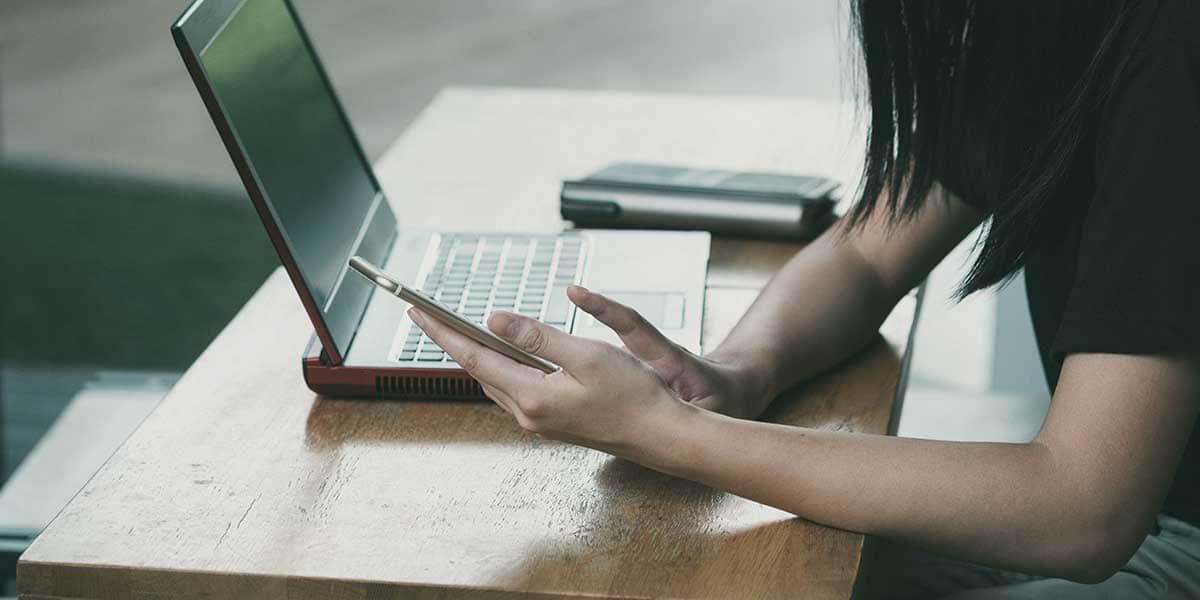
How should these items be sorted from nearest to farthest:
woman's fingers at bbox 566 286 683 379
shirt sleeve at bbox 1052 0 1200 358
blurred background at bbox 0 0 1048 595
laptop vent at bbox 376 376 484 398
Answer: shirt sleeve at bbox 1052 0 1200 358, woman's fingers at bbox 566 286 683 379, laptop vent at bbox 376 376 484 398, blurred background at bbox 0 0 1048 595

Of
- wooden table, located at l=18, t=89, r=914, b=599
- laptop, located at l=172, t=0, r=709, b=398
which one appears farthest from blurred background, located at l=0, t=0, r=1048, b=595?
wooden table, located at l=18, t=89, r=914, b=599

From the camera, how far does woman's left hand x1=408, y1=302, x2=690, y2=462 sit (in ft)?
2.79

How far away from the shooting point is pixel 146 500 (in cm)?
89

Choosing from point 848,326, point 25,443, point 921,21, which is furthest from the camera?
point 25,443

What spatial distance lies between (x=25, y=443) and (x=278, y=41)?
5.17 feet

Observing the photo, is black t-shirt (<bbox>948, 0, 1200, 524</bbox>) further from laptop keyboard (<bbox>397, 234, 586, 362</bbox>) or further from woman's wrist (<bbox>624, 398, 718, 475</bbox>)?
laptop keyboard (<bbox>397, 234, 586, 362</bbox>)

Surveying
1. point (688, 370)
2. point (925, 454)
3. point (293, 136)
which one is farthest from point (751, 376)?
point (293, 136)

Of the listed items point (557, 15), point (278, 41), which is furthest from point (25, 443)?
point (557, 15)

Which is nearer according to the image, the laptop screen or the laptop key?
the laptop screen

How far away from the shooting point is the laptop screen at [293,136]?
98 centimetres

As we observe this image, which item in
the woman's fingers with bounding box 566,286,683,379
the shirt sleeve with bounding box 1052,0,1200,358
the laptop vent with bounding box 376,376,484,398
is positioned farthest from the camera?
the laptop vent with bounding box 376,376,484,398

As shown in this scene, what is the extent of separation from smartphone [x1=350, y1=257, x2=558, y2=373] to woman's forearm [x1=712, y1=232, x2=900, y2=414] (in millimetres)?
212

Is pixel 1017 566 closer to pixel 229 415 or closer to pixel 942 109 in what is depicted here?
pixel 942 109

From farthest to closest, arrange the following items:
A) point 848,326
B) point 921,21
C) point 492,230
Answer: point 492,230 < point 848,326 < point 921,21
